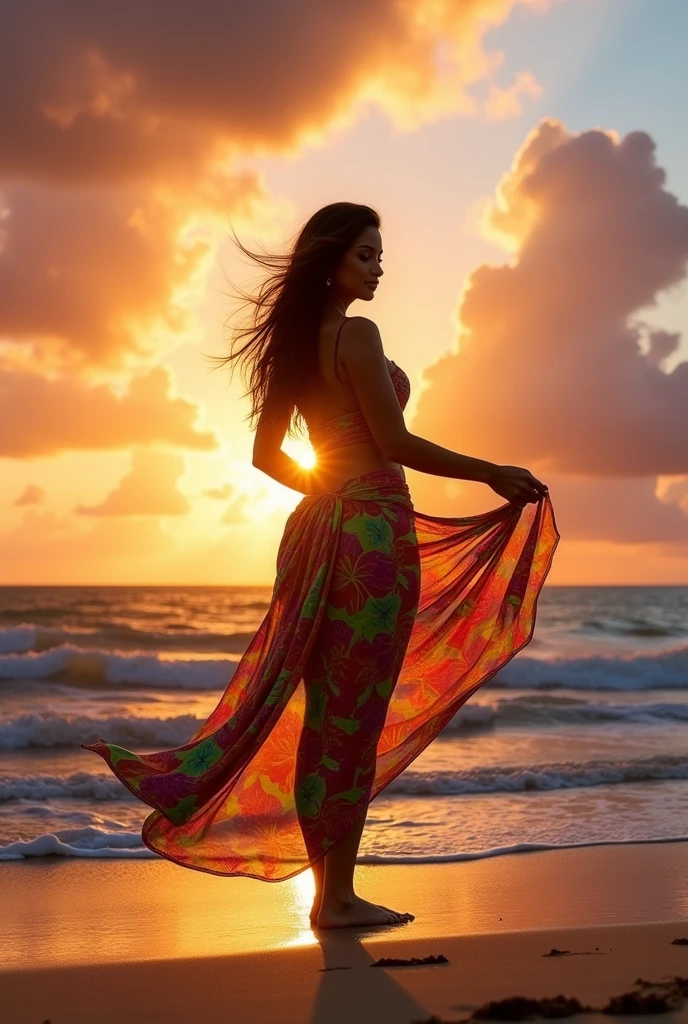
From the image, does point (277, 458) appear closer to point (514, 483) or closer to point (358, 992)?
point (514, 483)

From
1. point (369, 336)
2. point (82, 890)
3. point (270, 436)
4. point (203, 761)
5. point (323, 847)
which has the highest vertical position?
point (369, 336)

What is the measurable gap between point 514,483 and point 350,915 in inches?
61.4

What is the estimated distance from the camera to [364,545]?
3.75 metres

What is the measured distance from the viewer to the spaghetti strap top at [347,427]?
3.84 meters

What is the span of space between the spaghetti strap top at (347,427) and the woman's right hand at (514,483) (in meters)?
0.41

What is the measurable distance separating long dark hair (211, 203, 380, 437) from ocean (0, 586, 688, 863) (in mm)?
2633

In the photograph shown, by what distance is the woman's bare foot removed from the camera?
12.5ft

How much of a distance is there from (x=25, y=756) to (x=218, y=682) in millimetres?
8197

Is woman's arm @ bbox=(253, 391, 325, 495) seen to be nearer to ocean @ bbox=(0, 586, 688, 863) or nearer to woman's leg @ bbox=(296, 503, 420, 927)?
woman's leg @ bbox=(296, 503, 420, 927)

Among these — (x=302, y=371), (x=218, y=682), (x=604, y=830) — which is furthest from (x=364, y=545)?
(x=218, y=682)

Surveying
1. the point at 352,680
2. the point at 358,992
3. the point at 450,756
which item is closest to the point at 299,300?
the point at 352,680

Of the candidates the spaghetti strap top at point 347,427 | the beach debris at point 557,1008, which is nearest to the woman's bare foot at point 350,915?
the beach debris at point 557,1008

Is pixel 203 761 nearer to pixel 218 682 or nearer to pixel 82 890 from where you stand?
pixel 82 890

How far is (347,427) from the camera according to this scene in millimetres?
3867
